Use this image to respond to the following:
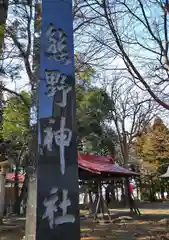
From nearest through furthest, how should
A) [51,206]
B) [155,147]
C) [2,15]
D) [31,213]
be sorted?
[51,206]
[31,213]
[2,15]
[155,147]

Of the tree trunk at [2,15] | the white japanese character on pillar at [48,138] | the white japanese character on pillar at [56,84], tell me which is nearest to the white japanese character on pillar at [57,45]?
the white japanese character on pillar at [56,84]

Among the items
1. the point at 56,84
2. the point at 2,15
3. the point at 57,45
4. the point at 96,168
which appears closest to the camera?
the point at 56,84

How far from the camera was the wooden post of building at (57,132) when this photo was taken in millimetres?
3941

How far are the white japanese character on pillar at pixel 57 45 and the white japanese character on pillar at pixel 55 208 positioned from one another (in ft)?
6.39

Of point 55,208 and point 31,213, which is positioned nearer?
point 55,208

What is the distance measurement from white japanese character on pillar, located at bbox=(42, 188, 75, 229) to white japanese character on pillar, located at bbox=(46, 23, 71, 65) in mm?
1946

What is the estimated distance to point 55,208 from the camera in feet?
13.0

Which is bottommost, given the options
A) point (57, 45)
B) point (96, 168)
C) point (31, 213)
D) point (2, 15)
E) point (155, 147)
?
point (31, 213)

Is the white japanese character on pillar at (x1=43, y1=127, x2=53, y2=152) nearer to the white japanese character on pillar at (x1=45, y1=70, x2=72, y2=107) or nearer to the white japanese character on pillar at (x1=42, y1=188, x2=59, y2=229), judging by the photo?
the white japanese character on pillar at (x1=45, y1=70, x2=72, y2=107)

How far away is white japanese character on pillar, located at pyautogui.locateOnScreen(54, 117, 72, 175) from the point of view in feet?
13.6

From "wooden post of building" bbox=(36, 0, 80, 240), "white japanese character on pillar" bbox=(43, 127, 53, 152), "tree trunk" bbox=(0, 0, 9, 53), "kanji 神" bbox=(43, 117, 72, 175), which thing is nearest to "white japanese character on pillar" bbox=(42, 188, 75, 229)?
"wooden post of building" bbox=(36, 0, 80, 240)

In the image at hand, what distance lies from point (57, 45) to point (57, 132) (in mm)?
1366

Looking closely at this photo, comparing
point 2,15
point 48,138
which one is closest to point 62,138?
point 48,138

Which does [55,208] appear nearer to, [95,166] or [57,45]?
[57,45]
